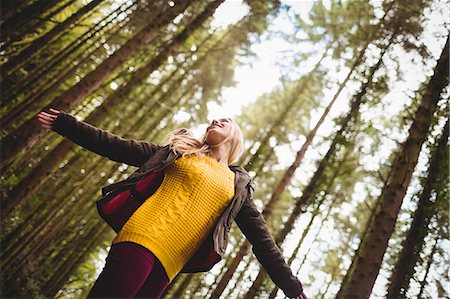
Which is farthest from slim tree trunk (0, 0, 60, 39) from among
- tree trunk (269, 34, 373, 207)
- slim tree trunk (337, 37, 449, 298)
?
tree trunk (269, 34, 373, 207)

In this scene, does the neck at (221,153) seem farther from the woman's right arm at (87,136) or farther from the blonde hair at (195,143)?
the woman's right arm at (87,136)

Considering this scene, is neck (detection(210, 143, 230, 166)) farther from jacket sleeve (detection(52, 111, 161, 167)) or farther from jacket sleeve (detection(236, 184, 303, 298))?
jacket sleeve (detection(52, 111, 161, 167))

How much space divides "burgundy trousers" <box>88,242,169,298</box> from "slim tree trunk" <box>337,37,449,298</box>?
131 inches

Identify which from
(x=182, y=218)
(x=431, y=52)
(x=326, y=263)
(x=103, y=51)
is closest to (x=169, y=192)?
(x=182, y=218)

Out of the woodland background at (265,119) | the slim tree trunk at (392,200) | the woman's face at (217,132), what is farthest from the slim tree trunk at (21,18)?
the slim tree trunk at (392,200)

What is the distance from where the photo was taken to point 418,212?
6727 mm

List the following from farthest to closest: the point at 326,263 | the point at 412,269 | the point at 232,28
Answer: the point at 326,263 < the point at 232,28 < the point at 412,269

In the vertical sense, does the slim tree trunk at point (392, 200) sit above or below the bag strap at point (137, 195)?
above

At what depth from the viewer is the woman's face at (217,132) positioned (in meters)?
2.90

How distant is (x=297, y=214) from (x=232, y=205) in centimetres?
683

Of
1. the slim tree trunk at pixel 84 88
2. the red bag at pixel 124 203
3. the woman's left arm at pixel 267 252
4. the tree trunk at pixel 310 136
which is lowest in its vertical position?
the red bag at pixel 124 203

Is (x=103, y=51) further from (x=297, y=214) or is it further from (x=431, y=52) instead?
→ (x=431, y=52)

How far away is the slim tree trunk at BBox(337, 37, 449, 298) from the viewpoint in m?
4.57

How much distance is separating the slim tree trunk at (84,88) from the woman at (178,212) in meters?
4.48
